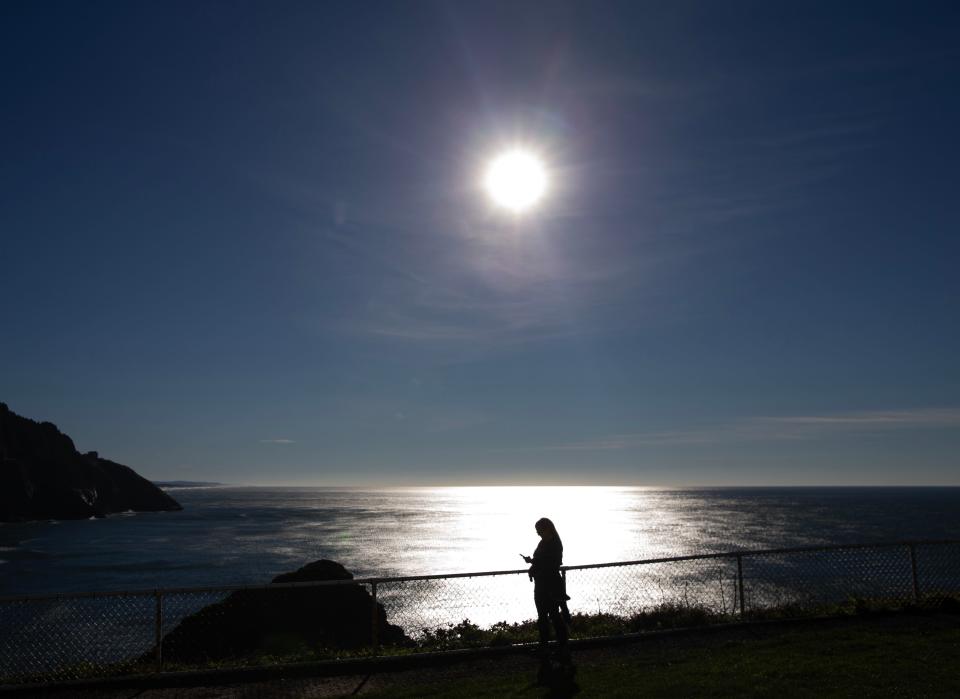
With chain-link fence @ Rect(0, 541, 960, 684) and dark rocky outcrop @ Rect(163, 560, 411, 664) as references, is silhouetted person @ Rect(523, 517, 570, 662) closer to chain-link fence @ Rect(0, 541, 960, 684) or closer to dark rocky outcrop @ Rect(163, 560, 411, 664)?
chain-link fence @ Rect(0, 541, 960, 684)

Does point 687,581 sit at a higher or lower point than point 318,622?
lower

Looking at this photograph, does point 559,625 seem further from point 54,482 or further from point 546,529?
point 54,482

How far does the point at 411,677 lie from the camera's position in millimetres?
9414

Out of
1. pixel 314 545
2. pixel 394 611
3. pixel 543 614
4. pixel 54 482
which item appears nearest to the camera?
pixel 543 614

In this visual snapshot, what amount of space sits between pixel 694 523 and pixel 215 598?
289ft

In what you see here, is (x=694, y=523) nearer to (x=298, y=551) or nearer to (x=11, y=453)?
(x=298, y=551)

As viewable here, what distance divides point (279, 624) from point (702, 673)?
11307 mm

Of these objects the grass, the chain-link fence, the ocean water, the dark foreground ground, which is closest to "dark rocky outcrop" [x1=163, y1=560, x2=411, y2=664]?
the chain-link fence

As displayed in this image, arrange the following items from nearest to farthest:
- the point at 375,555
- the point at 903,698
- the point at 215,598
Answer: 1. the point at 903,698
2. the point at 215,598
3. the point at 375,555

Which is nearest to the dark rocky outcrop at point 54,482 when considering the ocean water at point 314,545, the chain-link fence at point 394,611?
the ocean water at point 314,545

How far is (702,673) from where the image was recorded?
8.79 m

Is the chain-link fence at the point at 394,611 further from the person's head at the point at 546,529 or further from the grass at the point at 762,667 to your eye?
the grass at the point at 762,667

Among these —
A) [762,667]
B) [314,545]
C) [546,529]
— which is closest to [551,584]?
[546,529]

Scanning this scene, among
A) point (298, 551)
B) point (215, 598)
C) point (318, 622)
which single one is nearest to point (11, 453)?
point (298, 551)
